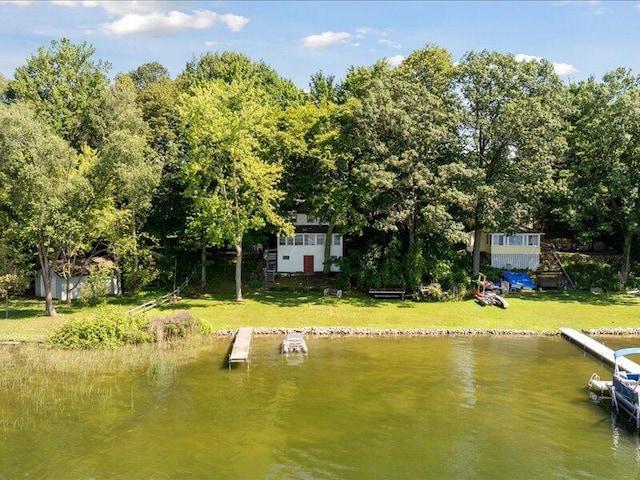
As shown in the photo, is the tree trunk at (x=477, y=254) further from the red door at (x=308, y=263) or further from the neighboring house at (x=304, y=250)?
the red door at (x=308, y=263)

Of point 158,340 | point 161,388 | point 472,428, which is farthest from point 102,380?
point 472,428

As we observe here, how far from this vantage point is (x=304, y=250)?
51.0m

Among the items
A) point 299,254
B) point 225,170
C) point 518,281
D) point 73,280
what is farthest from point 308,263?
point 73,280

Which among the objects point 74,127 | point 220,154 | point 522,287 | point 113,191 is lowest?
point 522,287

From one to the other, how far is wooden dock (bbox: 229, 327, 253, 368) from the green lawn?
2.41 metres

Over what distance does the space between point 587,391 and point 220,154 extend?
29415 mm

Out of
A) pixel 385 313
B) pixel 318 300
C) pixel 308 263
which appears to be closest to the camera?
pixel 385 313

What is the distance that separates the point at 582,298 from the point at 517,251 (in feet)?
27.4

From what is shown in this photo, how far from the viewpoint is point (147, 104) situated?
57.9m

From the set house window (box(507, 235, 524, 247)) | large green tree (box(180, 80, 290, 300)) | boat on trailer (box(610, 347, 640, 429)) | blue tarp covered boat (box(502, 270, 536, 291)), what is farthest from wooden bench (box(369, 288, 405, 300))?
boat on trailer (box(610, 347, 640, 429))

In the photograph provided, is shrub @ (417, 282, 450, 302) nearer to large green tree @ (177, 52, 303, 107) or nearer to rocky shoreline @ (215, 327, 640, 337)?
rocky shoreline @ (215, 327, 640, 337)

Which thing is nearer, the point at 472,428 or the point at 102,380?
the point at 472,428

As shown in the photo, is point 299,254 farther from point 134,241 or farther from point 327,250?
point 134,241

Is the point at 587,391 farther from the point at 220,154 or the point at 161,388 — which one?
the point at 220,154
